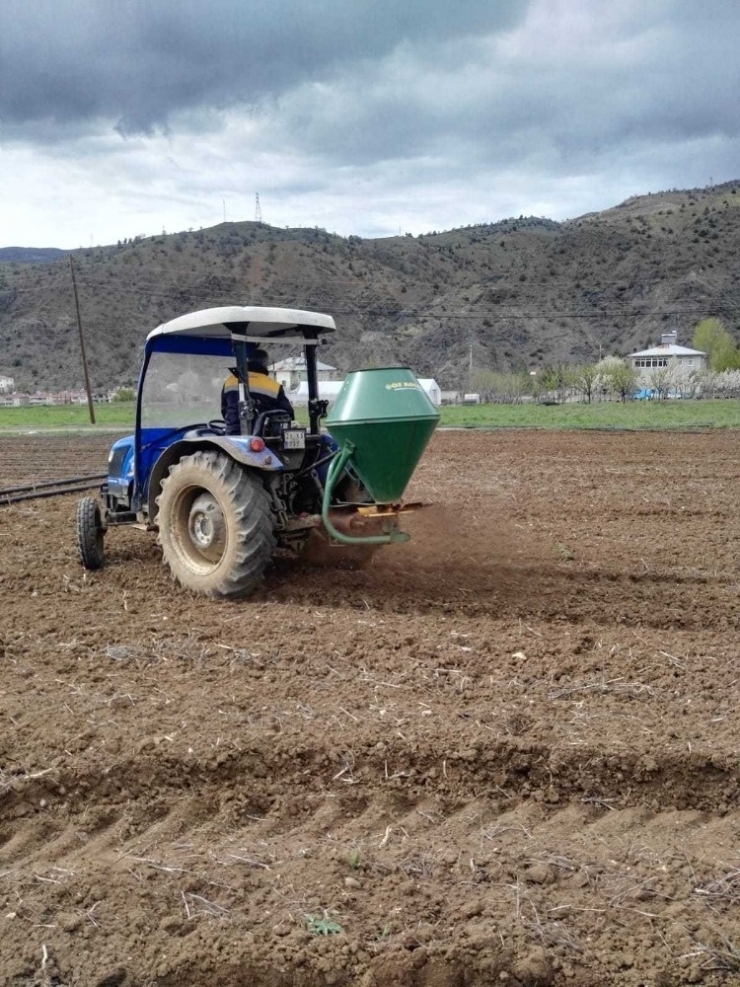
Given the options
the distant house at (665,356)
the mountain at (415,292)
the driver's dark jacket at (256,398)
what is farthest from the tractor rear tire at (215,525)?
the distant house at (665,356)

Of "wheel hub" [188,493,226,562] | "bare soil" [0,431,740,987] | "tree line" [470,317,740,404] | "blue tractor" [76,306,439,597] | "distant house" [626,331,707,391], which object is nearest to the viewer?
"bare soil" [0,431,740,987]

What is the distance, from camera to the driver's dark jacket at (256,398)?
22.9 ft

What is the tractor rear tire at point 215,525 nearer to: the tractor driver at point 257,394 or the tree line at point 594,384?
the tractor driver at point 257,394

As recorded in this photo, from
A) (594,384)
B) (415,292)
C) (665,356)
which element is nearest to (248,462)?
(594,384)

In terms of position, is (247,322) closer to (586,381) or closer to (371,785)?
(371,785)

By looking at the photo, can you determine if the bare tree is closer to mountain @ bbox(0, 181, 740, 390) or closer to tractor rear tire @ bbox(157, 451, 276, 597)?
mountain @ bbox(0, 181, 740, 390)

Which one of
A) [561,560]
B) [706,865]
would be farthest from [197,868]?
[561,560]

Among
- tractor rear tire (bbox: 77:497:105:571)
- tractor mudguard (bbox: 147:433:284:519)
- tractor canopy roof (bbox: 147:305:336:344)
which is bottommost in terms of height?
tractor rear tire (bbox: 77:497:105:571)

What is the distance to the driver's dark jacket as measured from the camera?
22.9ft

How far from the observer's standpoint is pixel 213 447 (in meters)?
6.85

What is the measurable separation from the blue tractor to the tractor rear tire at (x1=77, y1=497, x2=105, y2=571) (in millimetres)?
12

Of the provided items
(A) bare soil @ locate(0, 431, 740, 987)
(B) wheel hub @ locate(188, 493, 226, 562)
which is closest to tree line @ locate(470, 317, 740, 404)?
(B) wheel hub @ locate(188, 493, 226, 562)

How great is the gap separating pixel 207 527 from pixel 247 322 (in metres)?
1.59

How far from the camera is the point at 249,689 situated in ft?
15.5
